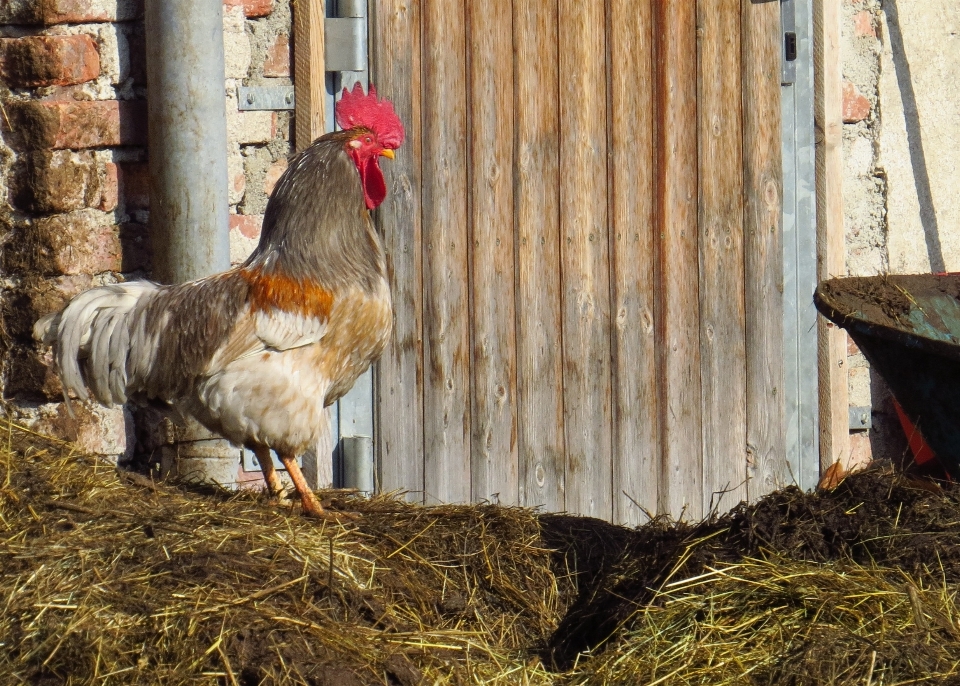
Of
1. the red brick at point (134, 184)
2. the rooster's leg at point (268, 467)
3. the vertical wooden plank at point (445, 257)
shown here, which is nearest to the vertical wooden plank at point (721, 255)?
the vertical wooden plank at point (445, 257)

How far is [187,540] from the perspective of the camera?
10.3 ft

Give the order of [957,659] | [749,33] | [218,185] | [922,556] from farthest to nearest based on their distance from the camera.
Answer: [749,33]
[218,185]
[922,556]
[957,659]

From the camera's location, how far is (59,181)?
4176 mm

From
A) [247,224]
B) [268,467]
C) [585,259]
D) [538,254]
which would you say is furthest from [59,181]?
[585,259]

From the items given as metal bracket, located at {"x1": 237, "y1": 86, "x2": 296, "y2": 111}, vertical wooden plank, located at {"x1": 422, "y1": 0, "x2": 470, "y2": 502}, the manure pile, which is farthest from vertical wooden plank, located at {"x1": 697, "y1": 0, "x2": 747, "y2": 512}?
metal bracket, located at {"x1": 237, "y1": 86, "x2": 296, "y2": 111}

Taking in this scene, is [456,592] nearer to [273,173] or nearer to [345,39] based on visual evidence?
[273,173]

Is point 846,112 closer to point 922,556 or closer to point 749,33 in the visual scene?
point 749,33

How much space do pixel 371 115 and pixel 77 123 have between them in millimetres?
1100

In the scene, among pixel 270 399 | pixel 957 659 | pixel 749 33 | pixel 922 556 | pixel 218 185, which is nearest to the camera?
pixel 957 659

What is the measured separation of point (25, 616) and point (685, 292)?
2910mm

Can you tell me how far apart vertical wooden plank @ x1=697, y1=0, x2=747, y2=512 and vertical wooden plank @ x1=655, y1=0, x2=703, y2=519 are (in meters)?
0.04

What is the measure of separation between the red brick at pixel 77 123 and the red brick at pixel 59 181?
43 mm

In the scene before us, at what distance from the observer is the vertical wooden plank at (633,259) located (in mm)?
4590

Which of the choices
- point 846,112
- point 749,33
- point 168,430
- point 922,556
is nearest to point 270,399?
point 168,430
